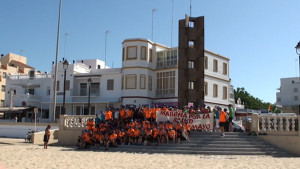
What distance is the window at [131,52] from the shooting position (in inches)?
1542

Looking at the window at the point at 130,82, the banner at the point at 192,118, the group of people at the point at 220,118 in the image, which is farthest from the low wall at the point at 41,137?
the window at the point at 130,82

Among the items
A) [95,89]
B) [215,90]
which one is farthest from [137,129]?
[95,89]

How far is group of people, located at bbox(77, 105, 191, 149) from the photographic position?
63.5 feet

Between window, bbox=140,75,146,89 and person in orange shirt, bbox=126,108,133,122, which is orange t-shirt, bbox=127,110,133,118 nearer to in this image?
person in orange shirt, bbox=126,108,133,122

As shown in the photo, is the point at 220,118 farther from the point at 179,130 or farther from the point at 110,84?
the point at 110,84

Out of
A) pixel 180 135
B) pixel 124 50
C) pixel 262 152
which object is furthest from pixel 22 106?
pixel 262 152

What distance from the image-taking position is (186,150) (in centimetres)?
1808

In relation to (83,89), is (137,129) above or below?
below

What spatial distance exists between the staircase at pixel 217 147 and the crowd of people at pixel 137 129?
1.46 ft

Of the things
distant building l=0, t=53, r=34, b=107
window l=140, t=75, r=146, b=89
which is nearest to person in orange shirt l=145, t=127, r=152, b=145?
window l=140, t=75, r=146, b=89

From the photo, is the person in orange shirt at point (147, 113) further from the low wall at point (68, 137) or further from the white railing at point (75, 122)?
the low wall at point (68, 137)

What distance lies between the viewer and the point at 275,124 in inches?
761

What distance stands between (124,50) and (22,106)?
1585 centimetres

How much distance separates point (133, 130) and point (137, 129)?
0.79 ft
